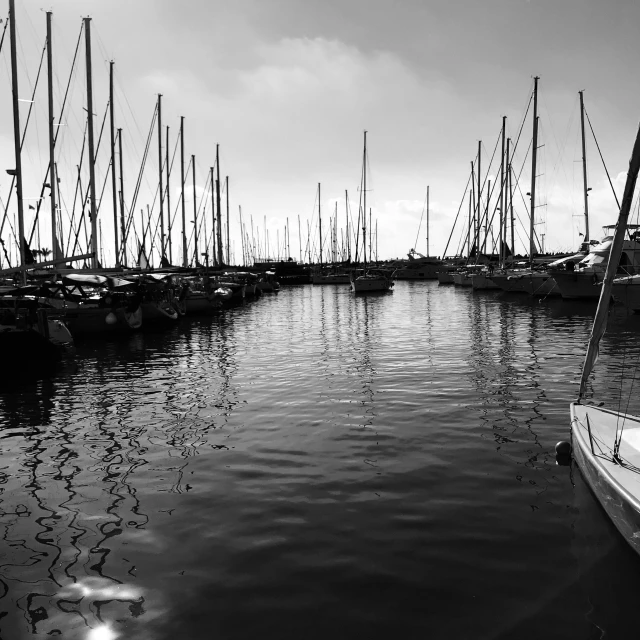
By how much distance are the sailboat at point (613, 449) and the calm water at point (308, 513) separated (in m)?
0.48

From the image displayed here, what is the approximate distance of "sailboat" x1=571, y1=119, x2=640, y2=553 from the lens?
601cm

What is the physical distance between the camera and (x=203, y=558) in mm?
6496

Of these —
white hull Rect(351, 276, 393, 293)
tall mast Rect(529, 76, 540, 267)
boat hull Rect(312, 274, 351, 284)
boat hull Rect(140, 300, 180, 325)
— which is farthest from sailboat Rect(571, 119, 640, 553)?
boat hull Rect(312, 274, 351, 284)

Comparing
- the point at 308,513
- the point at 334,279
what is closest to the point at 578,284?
the point at 308,513

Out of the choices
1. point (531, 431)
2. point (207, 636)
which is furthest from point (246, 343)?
point (207, 636)

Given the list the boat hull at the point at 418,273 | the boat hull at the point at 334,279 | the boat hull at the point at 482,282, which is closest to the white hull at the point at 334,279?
the boat hull at the point at 334,279

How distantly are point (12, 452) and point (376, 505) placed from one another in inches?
285

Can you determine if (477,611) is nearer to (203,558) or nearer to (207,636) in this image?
(207,636)

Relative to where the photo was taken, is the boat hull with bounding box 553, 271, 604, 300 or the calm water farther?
the boat hull with bounding box 553, 271, 604, 300

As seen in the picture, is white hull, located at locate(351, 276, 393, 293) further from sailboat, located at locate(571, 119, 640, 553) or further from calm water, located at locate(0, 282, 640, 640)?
sailboat, located at locate(571, 119, 640, 553)

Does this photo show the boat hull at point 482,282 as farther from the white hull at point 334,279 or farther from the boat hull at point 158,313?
the boat hull at point 158,313

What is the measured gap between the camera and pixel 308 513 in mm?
7645

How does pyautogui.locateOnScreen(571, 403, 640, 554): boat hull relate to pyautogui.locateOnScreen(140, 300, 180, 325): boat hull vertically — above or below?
below

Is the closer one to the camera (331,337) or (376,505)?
(376,505)
